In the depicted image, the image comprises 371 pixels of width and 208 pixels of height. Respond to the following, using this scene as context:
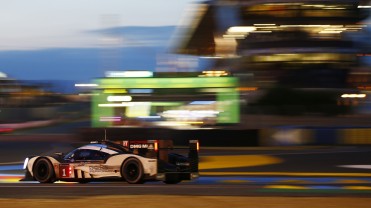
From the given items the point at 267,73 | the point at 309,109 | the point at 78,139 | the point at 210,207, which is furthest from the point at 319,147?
the point at 267,73

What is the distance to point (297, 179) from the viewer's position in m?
14.6

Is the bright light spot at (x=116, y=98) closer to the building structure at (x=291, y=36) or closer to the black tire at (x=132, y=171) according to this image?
the black tire at (x=132, y=171)

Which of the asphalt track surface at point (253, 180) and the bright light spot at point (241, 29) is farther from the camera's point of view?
the bright light spot at point (241, 29)

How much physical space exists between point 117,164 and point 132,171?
0.33m

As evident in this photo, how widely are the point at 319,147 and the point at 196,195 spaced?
1419 cm

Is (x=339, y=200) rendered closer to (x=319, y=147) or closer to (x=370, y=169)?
(x=370, y=169)

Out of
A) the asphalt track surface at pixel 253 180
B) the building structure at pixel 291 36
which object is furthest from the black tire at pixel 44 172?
the building structure at pixel 291 36

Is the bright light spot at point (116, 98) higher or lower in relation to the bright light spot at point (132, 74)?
lower

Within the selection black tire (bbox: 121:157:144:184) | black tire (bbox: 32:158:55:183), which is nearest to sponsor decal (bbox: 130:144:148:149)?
black tire (bbox: 121:157:144:184)

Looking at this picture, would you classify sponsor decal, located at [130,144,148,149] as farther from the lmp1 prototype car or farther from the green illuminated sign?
the green illuminated sign

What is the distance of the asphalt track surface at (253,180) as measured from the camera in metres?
11.6

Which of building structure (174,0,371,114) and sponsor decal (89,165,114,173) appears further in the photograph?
building structure (174,0,371,114)

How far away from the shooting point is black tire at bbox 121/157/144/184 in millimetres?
12375

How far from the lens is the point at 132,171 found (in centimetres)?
1255
